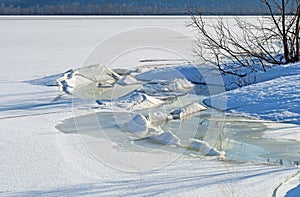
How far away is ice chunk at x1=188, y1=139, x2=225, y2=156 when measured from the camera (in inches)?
146

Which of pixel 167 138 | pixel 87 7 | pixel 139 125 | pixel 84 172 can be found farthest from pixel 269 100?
pixel 87 7

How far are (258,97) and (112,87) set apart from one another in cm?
241

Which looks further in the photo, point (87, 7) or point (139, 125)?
point (87, 7)

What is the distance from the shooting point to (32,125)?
14.8 feet

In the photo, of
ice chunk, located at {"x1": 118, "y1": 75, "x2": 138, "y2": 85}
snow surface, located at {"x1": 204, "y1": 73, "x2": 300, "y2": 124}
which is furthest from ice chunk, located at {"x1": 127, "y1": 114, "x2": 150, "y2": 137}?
ice chunk, located at {"x1": 118, "y1": 75, "x2": 138, "y2": 85}

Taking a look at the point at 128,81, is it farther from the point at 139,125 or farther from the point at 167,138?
the point at 167,138

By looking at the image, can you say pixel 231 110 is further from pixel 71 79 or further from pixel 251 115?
pixel 71 79

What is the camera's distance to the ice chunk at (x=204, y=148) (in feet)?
12.2

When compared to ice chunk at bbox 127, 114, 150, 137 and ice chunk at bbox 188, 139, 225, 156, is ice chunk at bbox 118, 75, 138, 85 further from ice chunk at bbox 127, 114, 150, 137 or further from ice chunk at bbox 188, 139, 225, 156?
ice chunk at bbox 188, 139, 225, 156

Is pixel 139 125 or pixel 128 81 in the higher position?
pixel 139 125

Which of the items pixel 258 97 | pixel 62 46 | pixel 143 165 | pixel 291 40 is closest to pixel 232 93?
pixel 258 97

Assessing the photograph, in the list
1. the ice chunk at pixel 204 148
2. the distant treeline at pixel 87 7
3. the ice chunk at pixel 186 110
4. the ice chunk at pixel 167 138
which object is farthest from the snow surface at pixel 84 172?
the distant treeline at pixel 87 7

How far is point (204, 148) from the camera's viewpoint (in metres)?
3.85

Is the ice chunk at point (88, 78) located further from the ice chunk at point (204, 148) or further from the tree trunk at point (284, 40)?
the ice chunk at point (204, 148)
